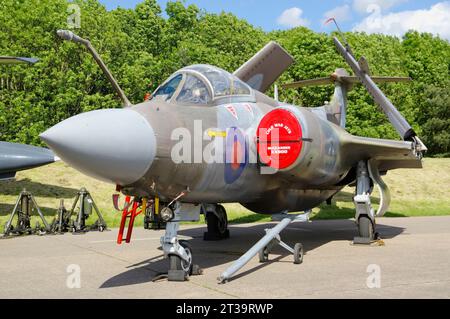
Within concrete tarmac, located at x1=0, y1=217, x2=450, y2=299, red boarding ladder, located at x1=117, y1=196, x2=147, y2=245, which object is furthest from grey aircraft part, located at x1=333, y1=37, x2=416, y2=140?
red boarding ladder, located at x1=117, y1=196, x2=147, y2=245

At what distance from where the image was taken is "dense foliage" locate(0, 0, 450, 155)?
1201 inches

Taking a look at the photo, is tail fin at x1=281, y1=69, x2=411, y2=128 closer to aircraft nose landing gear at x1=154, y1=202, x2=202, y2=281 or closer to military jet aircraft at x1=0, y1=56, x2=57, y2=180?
aircraft nose landing gear at x1=154, y1=202, x2=202, y2=281

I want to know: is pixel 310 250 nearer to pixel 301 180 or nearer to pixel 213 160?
pixel 301 180

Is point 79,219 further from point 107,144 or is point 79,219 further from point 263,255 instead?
point 107,144

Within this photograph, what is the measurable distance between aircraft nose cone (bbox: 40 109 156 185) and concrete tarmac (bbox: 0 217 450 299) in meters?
1.62

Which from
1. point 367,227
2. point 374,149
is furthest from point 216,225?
point 374,149

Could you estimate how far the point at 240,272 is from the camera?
8016mm

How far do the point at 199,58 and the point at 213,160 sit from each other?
35.5 metres

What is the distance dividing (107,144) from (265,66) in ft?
25.3

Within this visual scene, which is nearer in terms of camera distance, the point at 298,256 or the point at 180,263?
the point at 180,263

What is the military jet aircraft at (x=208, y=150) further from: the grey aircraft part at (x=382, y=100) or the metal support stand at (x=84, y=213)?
the metal support stand at (x=84, y=213)

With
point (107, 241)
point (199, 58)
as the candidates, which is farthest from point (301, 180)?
point (199, 58)

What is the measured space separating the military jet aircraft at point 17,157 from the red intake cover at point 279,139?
9.89 meters

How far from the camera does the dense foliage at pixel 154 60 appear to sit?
30500 millimetres
